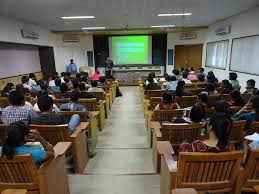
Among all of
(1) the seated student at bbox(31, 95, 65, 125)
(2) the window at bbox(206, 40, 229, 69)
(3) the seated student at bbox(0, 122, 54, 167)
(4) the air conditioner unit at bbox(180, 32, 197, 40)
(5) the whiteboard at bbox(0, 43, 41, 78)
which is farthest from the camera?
(4) the air conditioner unit at bbox(180, 32, 197, 40)

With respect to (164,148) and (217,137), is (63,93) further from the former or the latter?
(217,137)

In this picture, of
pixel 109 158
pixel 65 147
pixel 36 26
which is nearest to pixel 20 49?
pixel 36 26

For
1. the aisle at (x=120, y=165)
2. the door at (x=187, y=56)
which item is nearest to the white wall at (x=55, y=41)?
the aisle at (x=120, y=165)

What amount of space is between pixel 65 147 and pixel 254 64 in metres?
5.21

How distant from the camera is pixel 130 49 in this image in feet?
36.3

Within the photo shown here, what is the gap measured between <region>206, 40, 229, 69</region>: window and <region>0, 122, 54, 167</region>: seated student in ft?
22.5

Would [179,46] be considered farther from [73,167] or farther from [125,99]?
[73,167]

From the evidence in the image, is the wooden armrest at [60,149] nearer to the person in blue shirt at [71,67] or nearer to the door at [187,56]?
the person in blue shirt at [71,67]

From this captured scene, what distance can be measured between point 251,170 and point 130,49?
10101mm

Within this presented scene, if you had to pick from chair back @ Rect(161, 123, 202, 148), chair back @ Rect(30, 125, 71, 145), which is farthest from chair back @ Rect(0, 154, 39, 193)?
chair back @ Rect(161, 123, 202, 148)

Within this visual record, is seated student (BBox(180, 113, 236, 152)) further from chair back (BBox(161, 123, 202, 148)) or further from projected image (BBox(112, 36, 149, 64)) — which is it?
projected image (BBox(112, 36, 149, 64))

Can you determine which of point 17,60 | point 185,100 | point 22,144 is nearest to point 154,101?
point 185,100

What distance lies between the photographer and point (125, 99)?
7.36 metres

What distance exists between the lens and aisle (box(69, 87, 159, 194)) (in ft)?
7.52
